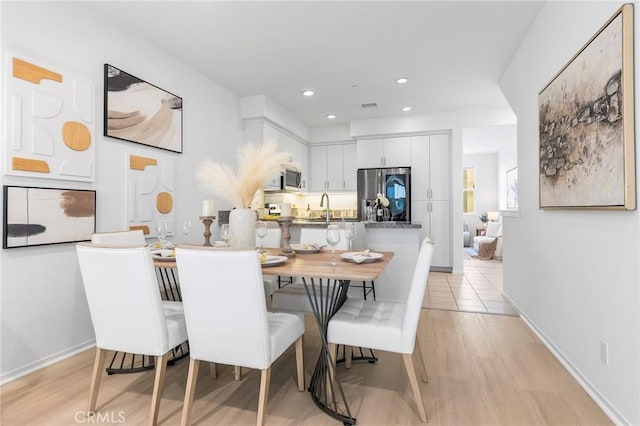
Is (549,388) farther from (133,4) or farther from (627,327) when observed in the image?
(133,4)

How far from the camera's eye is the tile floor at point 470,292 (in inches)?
143

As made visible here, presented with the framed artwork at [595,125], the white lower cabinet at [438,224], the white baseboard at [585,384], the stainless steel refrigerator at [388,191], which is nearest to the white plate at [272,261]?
the framed artwork at [595,125]

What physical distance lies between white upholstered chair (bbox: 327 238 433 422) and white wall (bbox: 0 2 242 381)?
204 centimetres

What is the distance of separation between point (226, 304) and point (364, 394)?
1.02 metres

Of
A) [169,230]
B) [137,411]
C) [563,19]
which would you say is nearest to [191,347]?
[137,411]

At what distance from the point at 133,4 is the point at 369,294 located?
11.3 ft

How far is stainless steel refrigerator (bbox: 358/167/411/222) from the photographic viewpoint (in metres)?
5.65

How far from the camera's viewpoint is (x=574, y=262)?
2.08 m

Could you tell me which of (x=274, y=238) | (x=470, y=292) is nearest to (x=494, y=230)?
(x=470, y=292)

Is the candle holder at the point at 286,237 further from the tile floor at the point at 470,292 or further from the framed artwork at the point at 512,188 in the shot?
the framed artwork at the point at 512,188

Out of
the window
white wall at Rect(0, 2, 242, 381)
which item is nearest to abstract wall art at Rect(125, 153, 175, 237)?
white wall at Rect(0, 2, 242, 381)

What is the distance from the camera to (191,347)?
1.64 metres

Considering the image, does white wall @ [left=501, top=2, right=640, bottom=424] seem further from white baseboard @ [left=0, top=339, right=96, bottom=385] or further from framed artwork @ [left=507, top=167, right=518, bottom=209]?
framed artwork @ [left=507, top=167, right=518, bottom=209]

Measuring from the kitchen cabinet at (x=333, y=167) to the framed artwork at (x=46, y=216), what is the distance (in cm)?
436
